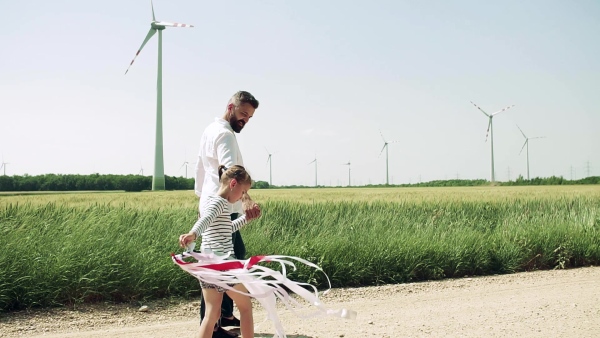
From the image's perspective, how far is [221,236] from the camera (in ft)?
13.0

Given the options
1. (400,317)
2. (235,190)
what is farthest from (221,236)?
(400,317)

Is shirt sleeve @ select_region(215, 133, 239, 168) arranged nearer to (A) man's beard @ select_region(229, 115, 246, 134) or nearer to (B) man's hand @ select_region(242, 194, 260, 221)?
(A) man's beard @ select_region(229, 115, 246, 134)

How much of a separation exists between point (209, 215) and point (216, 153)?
868mm

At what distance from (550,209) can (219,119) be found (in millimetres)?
10965

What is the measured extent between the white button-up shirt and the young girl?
1.49 feet

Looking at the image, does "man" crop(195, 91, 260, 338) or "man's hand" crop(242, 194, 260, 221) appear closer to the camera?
"man's hand" crop(242, 194, 260, 221)

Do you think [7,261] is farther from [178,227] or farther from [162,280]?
[178,227]

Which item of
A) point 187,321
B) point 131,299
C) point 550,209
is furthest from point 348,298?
point 550,209

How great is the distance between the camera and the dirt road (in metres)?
5.15

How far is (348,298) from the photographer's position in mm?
6887

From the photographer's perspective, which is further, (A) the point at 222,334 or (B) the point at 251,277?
(A) the point at 222,334

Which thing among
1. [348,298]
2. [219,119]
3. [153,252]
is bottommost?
[348,298]

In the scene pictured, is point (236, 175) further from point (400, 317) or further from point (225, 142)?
point (400, 317)

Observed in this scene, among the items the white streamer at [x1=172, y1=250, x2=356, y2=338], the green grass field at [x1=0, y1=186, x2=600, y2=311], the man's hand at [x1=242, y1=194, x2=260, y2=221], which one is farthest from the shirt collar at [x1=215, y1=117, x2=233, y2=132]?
the green grass field at [x1=0, y1=186, x2=600, y2=311]
